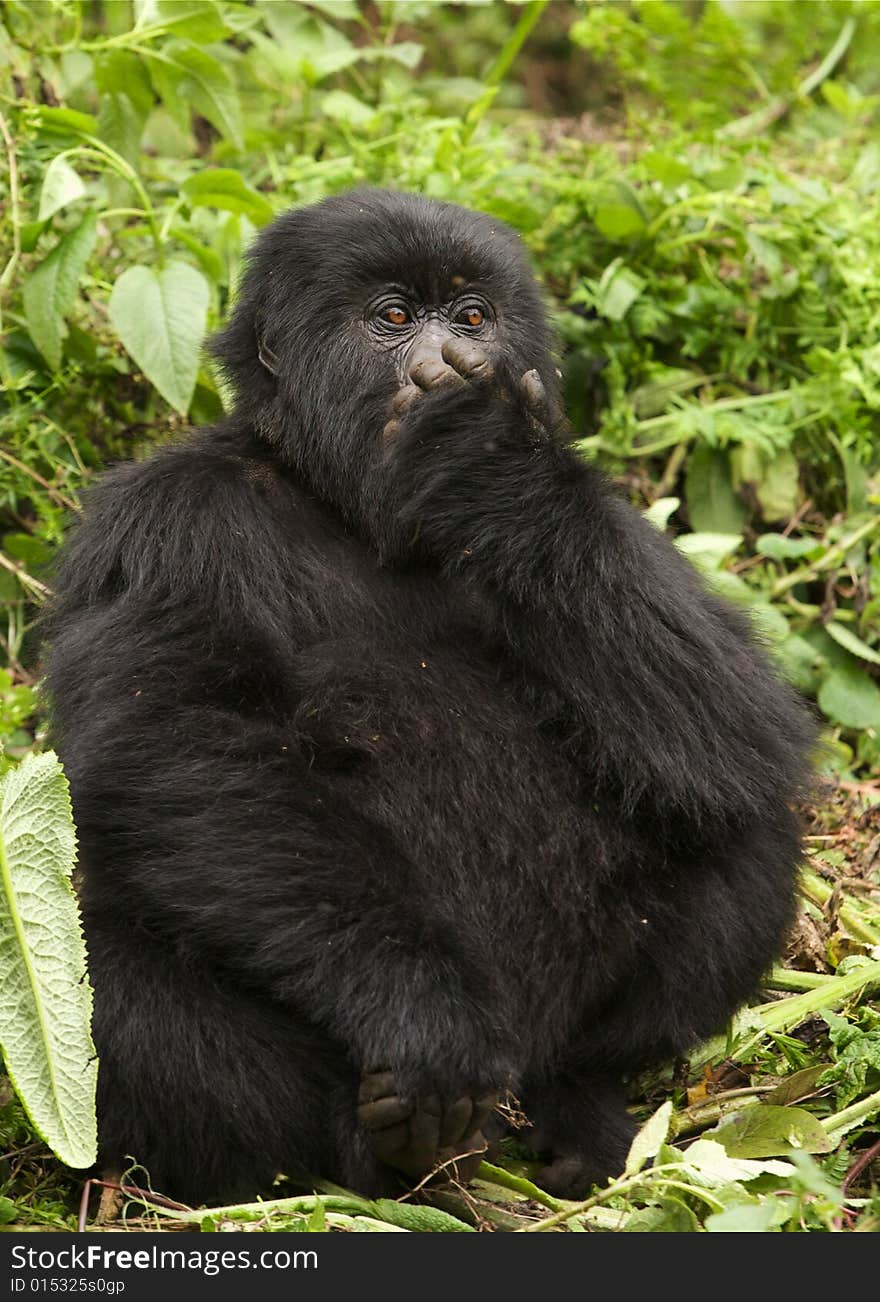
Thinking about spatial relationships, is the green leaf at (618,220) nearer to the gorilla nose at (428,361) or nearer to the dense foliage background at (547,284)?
the dense foliage background at (547,284)

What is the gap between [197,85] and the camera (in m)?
5.05

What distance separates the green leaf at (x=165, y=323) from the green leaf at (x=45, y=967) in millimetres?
1711

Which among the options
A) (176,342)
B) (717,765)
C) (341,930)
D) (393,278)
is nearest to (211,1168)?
(341,930)

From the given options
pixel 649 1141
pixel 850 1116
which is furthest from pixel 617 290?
pixel 649 1141

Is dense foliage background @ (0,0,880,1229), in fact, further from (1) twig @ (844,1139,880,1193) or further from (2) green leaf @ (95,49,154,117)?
(1) twig @ (844,1139,880,1193)

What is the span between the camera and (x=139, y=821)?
10.2 feet

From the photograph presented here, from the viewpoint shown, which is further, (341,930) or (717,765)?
(717,765)

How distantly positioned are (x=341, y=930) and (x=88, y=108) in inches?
168

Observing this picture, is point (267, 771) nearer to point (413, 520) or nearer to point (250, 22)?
point (413, 520)

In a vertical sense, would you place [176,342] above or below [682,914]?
above

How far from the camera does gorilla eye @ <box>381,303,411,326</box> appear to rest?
11.9ft

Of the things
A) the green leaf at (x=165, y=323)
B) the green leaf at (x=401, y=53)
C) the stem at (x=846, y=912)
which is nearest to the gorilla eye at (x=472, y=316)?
the green leaf at (x=165, y=323)

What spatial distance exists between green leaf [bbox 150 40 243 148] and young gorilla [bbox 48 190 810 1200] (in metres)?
1.66

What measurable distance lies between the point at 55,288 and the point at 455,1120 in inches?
111
